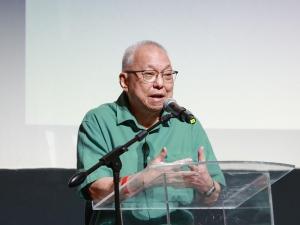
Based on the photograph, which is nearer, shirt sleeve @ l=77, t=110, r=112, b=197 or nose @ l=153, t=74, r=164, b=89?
shirt sleeve @ l=77, t=110, r=112, b=197

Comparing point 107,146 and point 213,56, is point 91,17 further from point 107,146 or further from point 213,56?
point 107,146

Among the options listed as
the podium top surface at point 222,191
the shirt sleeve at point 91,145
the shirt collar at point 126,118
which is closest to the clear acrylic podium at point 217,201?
the podium top surface at point 222,191

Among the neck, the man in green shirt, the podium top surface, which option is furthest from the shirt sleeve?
the podium top surface

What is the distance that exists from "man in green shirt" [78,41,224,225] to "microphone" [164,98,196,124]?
0.37m

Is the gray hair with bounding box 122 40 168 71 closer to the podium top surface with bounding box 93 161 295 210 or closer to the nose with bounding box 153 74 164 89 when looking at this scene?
the nose with bounding box 153 74 164 89

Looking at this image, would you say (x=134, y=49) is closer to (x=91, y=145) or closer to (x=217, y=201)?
(x=91, y=145)

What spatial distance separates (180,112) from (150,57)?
1.87ft

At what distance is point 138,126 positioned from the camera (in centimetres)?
244

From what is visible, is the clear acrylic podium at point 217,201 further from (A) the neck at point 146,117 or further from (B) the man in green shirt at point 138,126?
(A) the neck at point 146,117

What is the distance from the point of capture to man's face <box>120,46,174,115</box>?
2.42 metres

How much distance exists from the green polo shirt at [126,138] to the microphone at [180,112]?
15.6 inches

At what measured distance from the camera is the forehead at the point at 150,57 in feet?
7.95

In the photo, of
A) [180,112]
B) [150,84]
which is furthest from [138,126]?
Answer: [180,112]

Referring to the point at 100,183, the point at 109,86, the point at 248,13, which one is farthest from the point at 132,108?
the point at 248,13
